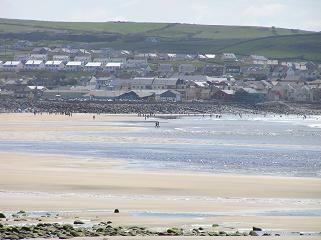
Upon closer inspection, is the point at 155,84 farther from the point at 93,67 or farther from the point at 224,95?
the point at 93,67

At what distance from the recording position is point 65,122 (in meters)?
69.9

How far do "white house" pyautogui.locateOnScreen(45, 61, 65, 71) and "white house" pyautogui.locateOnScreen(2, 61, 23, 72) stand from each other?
13.4 ft

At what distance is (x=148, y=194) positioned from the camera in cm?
2642

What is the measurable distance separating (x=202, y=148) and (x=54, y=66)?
102087 millimetres

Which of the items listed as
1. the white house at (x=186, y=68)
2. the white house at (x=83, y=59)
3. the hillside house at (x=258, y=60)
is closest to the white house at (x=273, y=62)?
the hillside house at (x=258, y=60)

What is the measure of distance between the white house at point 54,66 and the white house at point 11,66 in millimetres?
4073

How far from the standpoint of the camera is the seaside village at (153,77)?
114 m

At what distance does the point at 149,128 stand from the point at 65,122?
8.90 m

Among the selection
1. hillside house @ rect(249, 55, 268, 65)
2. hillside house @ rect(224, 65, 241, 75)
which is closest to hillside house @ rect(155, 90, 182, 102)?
hillside house @ rect(224, 65, 241, 75)

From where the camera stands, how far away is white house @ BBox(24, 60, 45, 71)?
469ft

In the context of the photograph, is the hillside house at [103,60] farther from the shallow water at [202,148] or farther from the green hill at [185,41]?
the shallow water at [202,148]

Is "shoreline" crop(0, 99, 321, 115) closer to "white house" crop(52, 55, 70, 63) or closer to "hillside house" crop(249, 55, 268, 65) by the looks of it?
"hillside house" crop(249, 55, 268, 65)

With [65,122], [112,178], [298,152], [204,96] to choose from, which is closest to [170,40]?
[204,96]

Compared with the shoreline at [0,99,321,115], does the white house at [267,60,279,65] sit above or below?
above
